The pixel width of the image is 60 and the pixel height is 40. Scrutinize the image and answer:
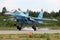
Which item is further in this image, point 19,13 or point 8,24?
point 8,24

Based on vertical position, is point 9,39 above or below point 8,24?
above

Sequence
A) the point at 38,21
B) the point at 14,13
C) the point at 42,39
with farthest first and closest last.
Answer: the point at 38,21, the point at 14,13, the point at 42,39

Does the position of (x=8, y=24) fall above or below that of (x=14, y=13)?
below

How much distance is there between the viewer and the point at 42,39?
20.0 metres

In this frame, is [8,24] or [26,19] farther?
[8,24]

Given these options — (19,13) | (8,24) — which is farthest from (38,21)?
(8,24)

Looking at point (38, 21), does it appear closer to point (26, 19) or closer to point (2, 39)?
point (26, 19)

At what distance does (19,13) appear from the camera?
40.2 meters

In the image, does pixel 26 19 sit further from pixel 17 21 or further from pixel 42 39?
pixel 42 39

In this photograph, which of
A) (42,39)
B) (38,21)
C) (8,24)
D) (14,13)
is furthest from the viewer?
(8,24)

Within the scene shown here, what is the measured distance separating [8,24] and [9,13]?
1796 cm

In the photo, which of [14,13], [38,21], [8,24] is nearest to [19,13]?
[14,13]

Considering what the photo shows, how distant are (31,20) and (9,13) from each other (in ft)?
10.9

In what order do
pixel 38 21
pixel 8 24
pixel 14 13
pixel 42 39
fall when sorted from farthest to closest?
pixel 8 24 → pixel 38 21 → pixel 14 13 → pixel 42 39
